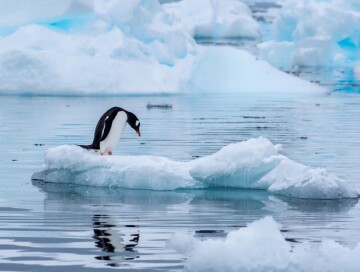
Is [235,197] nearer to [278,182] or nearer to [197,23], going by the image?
[278,182]

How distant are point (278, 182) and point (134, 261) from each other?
3.76 meters

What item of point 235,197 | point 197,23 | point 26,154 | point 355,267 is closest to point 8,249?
point 355,267

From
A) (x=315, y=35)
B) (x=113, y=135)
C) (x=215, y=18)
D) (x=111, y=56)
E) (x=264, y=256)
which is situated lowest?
(x=264, y=256)

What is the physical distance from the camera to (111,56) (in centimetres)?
2605

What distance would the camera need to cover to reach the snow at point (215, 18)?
65.8 meters

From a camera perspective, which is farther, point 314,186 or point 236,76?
point 236,76

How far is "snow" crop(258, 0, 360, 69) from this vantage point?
44.0 metres

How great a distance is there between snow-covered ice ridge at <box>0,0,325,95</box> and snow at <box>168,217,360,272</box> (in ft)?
61.9

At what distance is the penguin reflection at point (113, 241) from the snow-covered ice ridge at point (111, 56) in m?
16.7

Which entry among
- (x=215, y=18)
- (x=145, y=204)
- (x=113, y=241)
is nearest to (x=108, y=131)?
(x=145, y=204)

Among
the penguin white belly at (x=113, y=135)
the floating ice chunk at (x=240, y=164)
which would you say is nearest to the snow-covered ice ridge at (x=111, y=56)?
the penguin white belly at (x=113, y=135)

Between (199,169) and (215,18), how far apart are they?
59.5 metres

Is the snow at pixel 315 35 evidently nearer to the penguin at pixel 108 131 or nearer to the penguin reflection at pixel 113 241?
the penguin at pixel 108 131

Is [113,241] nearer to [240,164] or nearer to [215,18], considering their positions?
[240,164]
